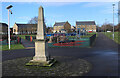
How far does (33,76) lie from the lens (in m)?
5.91

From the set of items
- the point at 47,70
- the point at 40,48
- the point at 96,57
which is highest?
the point at 40,48

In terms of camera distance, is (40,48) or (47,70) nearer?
(47,70)

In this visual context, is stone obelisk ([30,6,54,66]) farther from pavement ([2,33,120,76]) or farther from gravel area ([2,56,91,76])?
pavement ([2,33,120,76])

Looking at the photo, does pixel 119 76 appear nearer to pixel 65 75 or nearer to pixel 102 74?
pixel 102 74

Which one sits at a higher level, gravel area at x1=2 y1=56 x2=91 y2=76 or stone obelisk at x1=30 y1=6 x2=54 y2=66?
stone obelisk at x1=30 y1=6 x2=54 y2=66

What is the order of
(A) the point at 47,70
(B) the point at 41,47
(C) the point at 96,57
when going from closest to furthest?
(A) the point at 47,70 < (B) the point at 41,47 < (C) the point at 96,57

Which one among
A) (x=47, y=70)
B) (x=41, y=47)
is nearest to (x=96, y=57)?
(x=41, y=47)

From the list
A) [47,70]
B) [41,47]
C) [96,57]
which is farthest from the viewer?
[96,57]

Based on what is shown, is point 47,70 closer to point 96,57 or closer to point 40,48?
point 40,48

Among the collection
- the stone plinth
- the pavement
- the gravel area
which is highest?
the stone plinth

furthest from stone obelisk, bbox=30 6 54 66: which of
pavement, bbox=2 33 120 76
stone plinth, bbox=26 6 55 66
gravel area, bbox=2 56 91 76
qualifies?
pavement, bbox=2 33 120 76

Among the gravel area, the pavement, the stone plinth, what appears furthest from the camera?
the stone plinth

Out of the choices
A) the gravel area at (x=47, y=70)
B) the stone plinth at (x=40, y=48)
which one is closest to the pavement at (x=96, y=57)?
the gravel area at (x=47, y=70)

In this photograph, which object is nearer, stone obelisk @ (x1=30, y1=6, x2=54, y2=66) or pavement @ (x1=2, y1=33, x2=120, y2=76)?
pavement @ (x1=2, y1=33, x2=120, y2=76)
